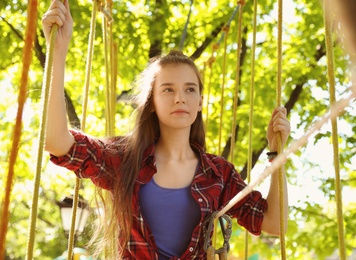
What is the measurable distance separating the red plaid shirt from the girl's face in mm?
80

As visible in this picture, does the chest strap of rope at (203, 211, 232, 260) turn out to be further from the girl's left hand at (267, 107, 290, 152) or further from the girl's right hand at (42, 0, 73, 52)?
the girl's right hand at (42, 0, 73, 52)

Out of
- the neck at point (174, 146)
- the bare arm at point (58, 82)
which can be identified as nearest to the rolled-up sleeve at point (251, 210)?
the neck at point (174, 146)

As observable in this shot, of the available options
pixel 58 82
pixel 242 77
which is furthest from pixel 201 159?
pixel 242 77

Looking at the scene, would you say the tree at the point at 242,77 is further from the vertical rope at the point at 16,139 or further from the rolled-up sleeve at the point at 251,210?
the vertical rope at the point at 16,139

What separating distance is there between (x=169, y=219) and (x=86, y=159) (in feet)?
0.66

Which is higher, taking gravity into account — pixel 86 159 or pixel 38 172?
pixel 86 159

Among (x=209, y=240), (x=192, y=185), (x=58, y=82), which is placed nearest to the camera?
(x=58, y=82)

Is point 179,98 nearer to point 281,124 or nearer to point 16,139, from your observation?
point 281,124

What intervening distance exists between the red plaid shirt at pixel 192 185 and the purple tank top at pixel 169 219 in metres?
0.02

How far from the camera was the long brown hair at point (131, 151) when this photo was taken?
1257 millimetres

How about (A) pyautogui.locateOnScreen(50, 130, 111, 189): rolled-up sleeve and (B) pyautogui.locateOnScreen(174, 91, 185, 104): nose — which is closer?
(A) pyautogui.locateOnScreen(50, 130, 111, 189): rolled-up sleeve

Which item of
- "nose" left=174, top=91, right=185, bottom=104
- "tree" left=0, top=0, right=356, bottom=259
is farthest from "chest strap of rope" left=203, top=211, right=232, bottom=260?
"tree" left=0, top=0, right=356, bottom=259

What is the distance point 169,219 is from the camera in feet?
4.14

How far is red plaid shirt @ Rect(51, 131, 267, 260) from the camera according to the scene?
1.23 meters
